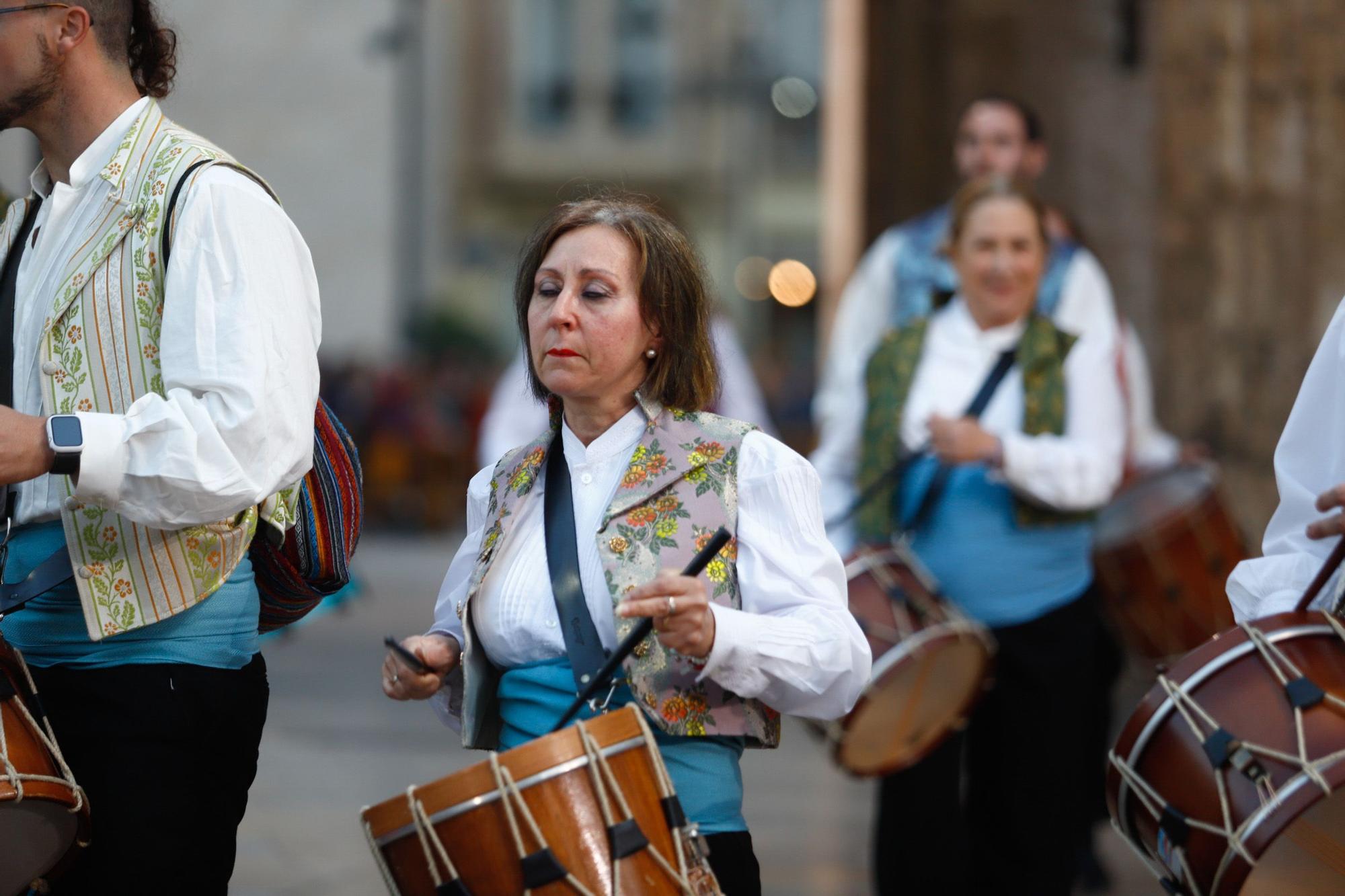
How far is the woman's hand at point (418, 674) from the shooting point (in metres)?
2.88

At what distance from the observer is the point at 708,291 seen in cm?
305

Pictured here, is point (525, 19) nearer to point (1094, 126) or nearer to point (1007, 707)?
point (1094, 126)

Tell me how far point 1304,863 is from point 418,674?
1388 millimetres

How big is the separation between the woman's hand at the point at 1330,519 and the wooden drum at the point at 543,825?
114 centimetres

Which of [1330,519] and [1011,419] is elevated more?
[1330,519]

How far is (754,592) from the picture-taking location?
280 cm

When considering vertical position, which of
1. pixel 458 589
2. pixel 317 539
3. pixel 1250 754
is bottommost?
pixel 1250 754

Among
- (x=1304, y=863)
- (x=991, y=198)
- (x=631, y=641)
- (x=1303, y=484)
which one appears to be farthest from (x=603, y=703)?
(x=991, y=198)

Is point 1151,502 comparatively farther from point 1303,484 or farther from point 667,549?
point 667,549

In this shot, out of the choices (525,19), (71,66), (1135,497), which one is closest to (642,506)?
(71,66)

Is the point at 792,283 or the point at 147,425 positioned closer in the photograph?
the point at 147,425

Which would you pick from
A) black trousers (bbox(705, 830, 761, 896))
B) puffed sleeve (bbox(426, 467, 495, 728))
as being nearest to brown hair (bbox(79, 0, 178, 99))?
puffed sleeve (bbox(426, 467, 495, 728))

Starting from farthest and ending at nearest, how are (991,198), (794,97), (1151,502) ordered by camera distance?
1. (794,97)
2. (1151,502)
3. (991,198)

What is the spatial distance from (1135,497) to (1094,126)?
3.37 metres
